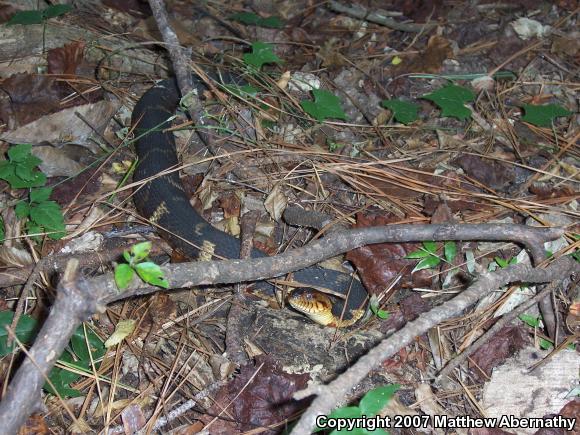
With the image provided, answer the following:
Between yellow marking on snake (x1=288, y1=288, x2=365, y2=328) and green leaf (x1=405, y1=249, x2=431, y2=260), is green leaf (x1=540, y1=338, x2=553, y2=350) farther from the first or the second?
yellow marking on snake (x1=288, y1=288, x2=365, y2=328)

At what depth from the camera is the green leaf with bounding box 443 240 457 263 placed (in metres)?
2.78

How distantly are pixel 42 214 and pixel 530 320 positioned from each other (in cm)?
252

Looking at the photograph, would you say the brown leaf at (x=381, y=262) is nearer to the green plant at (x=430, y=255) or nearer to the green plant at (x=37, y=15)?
the green plant at (x=430, y=255)

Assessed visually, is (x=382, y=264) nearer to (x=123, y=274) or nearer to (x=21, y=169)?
(x=123, y=274)

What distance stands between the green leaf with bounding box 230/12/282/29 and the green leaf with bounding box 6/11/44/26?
1.60 m

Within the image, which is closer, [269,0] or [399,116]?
[399,116]

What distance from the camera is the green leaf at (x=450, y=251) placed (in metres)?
2.78

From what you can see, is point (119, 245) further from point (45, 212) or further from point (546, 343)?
point (546, 343)

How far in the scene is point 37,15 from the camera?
402 cm

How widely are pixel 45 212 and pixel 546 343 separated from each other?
259 cm

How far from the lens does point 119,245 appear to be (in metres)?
3.14

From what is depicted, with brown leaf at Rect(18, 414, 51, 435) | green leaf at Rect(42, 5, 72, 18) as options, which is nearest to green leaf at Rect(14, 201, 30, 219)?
brown leaf at Rect(18, 414, 51, 435)

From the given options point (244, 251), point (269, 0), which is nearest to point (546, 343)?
point (244, 251)

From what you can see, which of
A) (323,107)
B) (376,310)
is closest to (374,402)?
(376,310)
